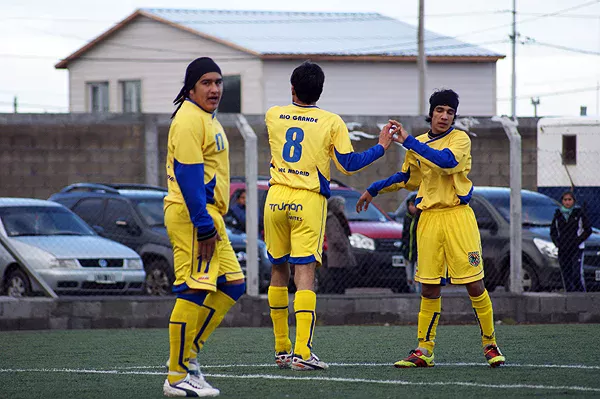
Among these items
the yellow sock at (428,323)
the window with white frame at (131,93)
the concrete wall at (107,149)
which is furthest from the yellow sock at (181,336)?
the window with white frame at (131,93)

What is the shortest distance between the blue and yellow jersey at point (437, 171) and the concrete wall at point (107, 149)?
531 cm

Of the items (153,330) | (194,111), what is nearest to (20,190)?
(153,330)

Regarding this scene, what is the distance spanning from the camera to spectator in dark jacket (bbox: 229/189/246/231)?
16.8 meters

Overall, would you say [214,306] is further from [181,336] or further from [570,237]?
[570,237]

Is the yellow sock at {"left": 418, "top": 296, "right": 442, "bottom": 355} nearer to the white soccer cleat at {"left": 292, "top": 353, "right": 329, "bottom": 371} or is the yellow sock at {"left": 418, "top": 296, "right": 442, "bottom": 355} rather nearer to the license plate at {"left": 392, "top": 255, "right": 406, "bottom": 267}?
the white soccer cleat at {"left": 292, "top": 353, "right": 329, "bottom": 371}

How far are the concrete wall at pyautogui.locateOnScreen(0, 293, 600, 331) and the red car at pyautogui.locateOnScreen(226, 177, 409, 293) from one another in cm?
135

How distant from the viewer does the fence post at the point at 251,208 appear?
45.6 feet

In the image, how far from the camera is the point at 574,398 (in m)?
6.57

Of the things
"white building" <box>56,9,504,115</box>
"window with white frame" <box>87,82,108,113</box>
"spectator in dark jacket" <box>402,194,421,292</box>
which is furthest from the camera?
"window with white frame" <box>87,82,108,113</box>

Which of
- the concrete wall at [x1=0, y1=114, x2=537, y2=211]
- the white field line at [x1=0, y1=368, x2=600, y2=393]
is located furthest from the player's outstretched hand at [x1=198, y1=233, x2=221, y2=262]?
the concrete wall at [x1=0, y1=114, x2=537, y2=211]

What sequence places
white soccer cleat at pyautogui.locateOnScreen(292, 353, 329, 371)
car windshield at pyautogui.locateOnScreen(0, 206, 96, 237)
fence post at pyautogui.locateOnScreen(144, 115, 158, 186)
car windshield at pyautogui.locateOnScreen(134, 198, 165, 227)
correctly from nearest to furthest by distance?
white soccer cleat at pyautogui.locateOnScreen(292, 353, 329, 371), fence post at pyautogui.locateOnScreen(144, 115, 158, 186), car windshield at pyautogui.locateOnScreen(0, 206, 96, 237), car windshield at pyautogui.locateOnScreen(134, 198, 165, 227)

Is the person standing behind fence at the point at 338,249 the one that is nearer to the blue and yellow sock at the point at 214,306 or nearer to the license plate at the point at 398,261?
the license plate at the point at 398,261

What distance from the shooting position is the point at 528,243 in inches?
631

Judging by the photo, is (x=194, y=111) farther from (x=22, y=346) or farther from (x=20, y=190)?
(x=20, y=190)
